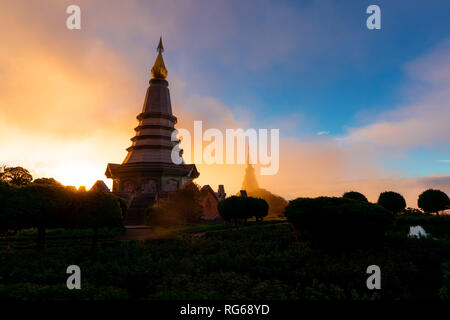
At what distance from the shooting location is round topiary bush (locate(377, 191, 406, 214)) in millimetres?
27859

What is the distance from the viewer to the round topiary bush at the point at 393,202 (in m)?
27.9

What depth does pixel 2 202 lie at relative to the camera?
44.9ft

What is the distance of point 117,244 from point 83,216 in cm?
275

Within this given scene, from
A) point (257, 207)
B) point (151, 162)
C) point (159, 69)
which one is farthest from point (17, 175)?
point (257, 207)

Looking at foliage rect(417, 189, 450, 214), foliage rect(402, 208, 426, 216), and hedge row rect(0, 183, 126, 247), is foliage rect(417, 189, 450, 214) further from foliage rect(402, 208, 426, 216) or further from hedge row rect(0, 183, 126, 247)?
hedge row rect(0, 183, 126, 247)

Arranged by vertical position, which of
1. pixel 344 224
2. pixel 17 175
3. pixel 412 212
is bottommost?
pixel 412 212

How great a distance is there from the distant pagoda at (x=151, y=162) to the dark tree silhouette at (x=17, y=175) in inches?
585

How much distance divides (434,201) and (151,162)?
126 ft

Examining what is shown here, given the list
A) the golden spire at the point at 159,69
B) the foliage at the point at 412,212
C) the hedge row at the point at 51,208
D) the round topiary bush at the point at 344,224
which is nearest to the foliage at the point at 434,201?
the foliage at the point at 412,212

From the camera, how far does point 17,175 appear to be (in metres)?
46.7

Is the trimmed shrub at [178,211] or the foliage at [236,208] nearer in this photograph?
the foliage at [236,208]

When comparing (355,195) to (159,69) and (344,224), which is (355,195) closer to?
(344,224)

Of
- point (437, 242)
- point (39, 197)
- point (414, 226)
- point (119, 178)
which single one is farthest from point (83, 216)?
point (119, 178)

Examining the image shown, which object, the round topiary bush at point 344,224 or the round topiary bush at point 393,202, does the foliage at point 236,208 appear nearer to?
the round topiary bush at point 393,202
